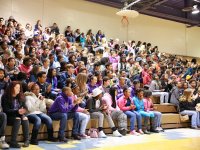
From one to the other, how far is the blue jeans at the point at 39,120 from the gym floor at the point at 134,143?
1.03 feet

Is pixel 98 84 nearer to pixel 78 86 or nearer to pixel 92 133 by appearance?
pixel 78 86

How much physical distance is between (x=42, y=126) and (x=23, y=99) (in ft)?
2.29

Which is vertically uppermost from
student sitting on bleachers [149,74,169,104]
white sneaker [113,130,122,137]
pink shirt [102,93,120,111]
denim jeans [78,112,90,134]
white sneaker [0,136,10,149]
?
student sitting on bleachers [149,74,169,104]

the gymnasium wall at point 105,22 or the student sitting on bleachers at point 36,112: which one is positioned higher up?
the gymnasium wall at point 105,22

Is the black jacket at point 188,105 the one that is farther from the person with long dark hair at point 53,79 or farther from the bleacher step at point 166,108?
the person with long dark hair at point 53,79

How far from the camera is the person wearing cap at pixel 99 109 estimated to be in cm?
653

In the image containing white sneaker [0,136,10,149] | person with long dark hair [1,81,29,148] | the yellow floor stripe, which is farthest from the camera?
the yellow floor stripe

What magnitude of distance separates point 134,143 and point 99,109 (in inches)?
50.0

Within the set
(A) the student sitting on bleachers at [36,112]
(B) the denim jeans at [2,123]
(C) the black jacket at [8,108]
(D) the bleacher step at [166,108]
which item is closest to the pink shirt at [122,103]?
(D) the bleacher step at [166,108]


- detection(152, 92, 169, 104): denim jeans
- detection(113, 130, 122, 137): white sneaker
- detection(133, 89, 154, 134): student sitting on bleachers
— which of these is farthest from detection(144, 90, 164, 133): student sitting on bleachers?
detection(152, 92, 169, 104): denim jeans

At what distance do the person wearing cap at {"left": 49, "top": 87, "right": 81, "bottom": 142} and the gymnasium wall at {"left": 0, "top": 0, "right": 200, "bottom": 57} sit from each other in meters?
8.51

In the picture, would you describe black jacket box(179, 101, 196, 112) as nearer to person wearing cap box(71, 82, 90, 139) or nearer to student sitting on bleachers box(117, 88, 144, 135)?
student sitting on bleachers box(117, 88, 144, 135)

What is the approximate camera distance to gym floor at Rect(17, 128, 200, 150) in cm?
524

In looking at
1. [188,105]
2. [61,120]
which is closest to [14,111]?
[61,120]
